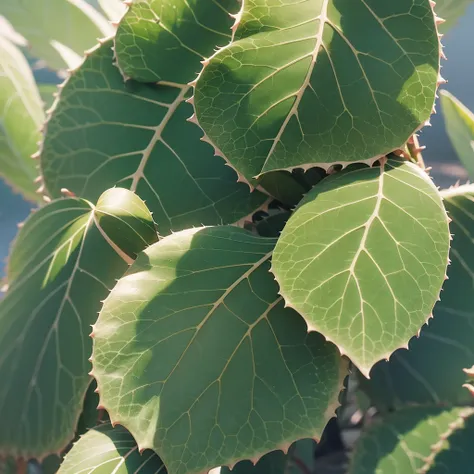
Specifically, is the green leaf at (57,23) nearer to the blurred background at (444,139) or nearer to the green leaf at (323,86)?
the blurred background at (444,139)

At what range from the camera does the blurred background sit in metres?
1.10

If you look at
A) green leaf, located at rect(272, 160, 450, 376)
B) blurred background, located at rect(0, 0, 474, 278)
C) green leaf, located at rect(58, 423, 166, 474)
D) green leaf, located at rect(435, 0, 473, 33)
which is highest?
green leaf, located at rect(272, 160, 450, 376)

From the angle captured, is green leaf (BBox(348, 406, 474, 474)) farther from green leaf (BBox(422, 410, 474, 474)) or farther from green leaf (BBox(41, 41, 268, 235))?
green leaf (BBox(41, 41, 268, 235))

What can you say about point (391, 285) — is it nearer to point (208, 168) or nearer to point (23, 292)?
point (208, 168)

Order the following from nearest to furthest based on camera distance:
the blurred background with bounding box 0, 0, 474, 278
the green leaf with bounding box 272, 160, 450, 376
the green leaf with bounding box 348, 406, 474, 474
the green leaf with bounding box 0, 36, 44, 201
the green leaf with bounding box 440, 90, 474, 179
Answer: the green leaf with bounding box 272, 160, 450, 376 < the green leaf with bounding box 348, 406, 474, 474 < the green leaf with bounding box 440, 90, 474, 179 < the green leaf with bounding box 0, 36, 44, 201 < the blurred background with bounding box 0, 0, 474, 278

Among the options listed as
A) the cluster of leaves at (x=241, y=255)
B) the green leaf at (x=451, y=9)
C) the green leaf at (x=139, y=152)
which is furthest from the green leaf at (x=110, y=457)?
the green leaf at (x=451, y=9)

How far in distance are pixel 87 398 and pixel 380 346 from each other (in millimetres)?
259

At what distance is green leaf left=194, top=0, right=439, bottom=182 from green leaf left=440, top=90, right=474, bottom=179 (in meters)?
0.21

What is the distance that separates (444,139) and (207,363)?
3.10 feet

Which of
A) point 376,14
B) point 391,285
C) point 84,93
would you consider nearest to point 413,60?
point 376,14

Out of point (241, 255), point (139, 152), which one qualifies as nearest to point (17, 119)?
point (139, 152)

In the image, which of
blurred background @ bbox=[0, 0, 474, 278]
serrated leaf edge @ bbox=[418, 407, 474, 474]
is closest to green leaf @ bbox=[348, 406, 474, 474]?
serrated leaf edge @ bbox=[418, 407, 474, 474]

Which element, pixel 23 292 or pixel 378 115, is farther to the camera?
pixel 23 292

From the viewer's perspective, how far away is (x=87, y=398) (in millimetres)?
470
